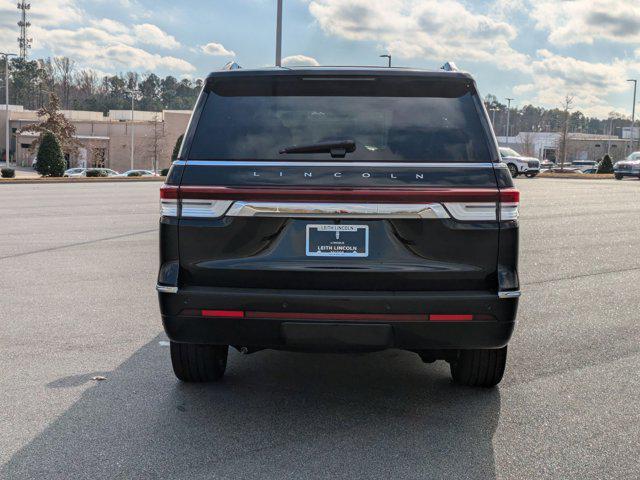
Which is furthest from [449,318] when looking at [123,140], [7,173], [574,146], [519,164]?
[574,146]

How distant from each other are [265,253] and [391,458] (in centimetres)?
128

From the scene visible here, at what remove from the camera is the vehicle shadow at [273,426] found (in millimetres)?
3621

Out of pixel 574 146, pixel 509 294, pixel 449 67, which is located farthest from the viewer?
pixel 574 146

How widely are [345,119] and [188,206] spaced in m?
1.02

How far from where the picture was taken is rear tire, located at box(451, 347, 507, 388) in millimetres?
4676

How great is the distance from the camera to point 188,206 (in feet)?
13.0

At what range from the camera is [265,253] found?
12.9 ft

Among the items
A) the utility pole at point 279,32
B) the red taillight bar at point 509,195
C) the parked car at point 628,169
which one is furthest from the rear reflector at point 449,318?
the parked car at point 628,169

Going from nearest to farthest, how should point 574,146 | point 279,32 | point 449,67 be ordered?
1. point 449,67
2. point 279,32
3. point 574,146

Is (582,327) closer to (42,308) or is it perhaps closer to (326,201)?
(326,201)

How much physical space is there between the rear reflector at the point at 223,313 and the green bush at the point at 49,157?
4006cm

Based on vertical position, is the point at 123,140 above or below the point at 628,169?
above

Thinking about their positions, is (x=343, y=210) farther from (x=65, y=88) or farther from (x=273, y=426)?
(x=65, y=88)

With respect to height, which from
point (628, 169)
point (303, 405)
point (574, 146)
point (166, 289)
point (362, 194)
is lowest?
point (303, 405)
